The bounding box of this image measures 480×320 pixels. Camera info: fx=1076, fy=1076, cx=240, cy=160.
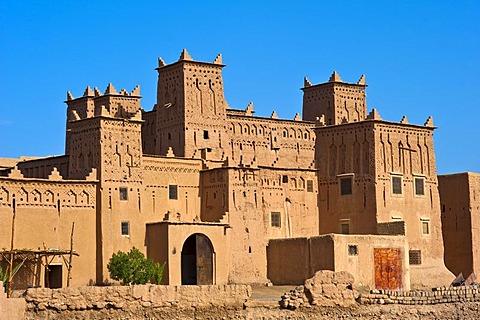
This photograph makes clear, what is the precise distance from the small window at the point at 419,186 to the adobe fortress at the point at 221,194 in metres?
0.09

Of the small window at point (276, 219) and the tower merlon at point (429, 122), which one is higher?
the tower merlon at point (429, 122)

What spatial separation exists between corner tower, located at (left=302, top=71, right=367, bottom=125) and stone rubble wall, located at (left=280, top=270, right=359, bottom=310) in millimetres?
22146

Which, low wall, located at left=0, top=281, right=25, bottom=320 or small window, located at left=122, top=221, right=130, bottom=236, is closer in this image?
low wall, located at left=0, top=281, right=25, bottom=320

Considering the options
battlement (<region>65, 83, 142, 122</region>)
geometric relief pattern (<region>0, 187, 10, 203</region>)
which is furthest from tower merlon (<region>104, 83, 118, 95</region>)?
geometric relief pattern (<region>0, 187, 10, 203</region>)

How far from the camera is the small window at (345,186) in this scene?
5712 cm

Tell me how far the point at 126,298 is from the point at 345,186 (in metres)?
22.5

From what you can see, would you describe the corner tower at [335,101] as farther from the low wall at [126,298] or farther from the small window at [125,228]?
the low wall at [126,298]

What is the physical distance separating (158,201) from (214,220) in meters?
3.09

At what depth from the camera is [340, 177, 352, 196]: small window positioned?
57125 millimetres

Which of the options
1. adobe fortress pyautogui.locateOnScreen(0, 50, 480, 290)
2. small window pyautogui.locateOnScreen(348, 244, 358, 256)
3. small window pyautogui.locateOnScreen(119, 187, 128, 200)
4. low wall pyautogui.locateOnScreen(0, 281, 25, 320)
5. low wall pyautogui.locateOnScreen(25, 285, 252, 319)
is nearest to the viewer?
low wall pyautogui.locateOnScreen(0, 281, 25, 320)

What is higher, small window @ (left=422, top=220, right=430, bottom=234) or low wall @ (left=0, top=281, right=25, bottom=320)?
small window @ (left=422, top=220, right=430, bottom=234)

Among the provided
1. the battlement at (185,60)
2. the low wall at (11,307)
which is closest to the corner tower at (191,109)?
the battlement at (185,60)

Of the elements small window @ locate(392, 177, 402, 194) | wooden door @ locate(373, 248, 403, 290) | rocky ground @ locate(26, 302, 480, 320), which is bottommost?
rocky ground @ locate(26, 302, 480, 320)

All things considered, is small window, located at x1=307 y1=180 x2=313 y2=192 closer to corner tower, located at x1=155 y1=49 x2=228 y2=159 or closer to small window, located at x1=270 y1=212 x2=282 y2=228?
small window, located at x1=270 y1=212 x2=282 y2=228
